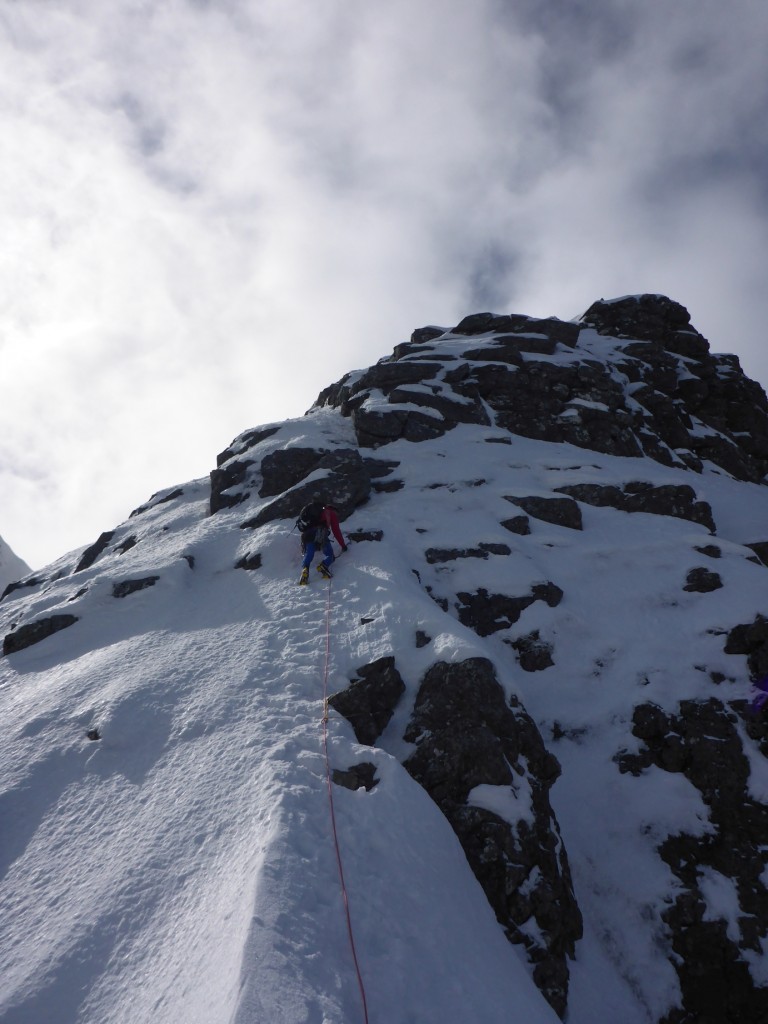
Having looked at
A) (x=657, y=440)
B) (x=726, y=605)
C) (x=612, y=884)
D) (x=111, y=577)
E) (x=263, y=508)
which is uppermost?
(x=657, y=440)

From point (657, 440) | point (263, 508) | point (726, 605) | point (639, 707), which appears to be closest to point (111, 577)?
point (263, 508)

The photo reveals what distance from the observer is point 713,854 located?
1091cm

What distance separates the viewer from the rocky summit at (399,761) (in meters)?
6.75

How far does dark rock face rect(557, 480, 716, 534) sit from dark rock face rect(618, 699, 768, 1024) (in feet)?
31.7

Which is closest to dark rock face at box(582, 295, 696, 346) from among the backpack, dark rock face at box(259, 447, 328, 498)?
dark rock face at box(259, 447, 328, 498)

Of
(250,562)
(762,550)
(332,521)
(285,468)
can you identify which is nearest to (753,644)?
(762,550)

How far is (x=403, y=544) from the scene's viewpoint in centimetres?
1791

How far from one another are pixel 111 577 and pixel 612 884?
49.3 ft

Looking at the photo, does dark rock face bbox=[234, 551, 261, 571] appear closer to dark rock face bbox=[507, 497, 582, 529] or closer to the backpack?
the backpack

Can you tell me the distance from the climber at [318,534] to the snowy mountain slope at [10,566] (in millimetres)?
73998

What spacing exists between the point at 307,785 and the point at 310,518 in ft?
28.2

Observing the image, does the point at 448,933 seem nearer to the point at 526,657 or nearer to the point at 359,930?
the point at 359,930

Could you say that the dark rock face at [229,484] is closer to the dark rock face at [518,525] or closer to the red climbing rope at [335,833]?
the dark rock face at [518,525]

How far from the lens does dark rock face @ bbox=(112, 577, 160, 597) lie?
667 inches
